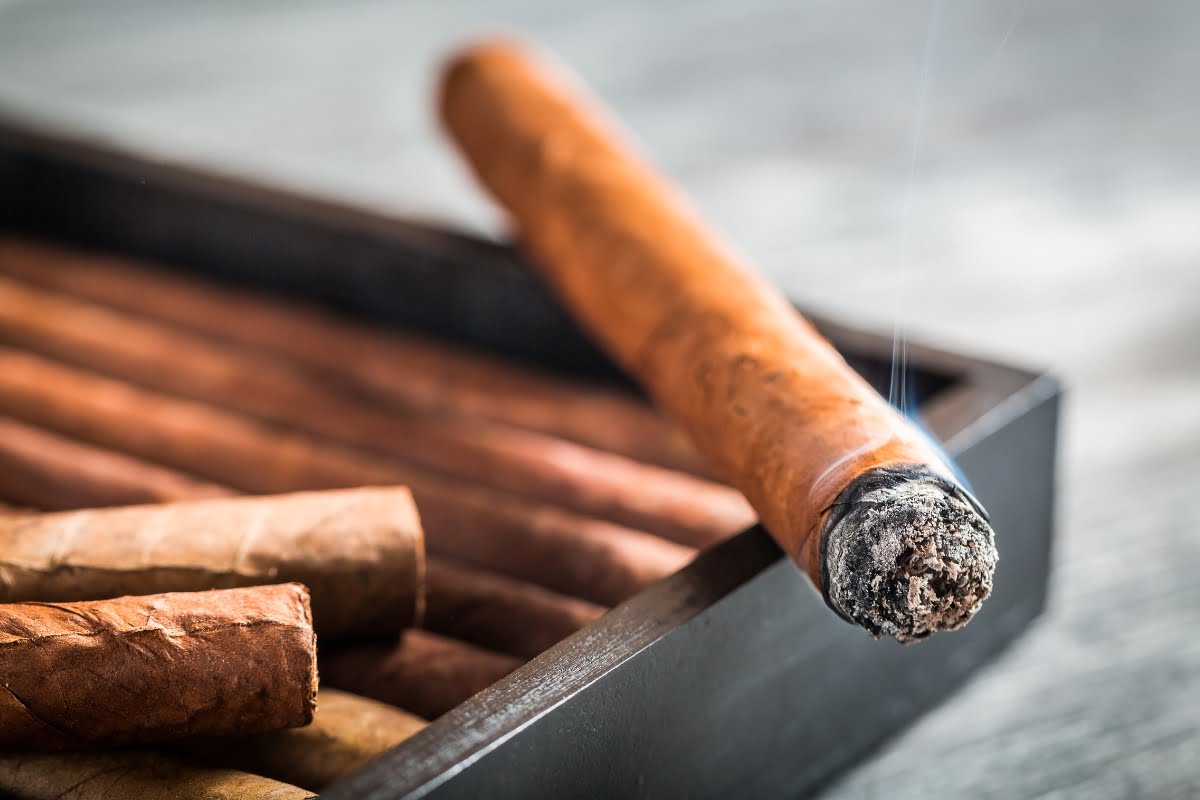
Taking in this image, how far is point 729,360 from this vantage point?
1.10 m

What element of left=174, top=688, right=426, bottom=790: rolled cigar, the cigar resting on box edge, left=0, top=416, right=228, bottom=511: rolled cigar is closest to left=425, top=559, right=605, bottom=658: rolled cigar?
the cigar resting on box edge

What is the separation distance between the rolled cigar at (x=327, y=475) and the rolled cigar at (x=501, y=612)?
0.05 metres

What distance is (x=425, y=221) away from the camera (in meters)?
1.66

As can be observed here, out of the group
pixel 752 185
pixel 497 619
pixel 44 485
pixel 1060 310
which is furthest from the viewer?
pixel 752 185

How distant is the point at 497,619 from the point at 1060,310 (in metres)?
1.15

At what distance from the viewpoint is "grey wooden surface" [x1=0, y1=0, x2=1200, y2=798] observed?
4.24 ft

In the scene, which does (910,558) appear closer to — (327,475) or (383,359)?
(327,475)

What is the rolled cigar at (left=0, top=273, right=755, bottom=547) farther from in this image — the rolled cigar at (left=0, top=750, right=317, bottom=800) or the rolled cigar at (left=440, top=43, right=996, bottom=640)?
the rolled cigar at (left=0, top=750, right=317, bottom=800)

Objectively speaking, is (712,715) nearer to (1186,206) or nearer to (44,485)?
(44,485)

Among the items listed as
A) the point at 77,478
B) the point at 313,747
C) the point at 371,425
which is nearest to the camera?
the point at 313,747

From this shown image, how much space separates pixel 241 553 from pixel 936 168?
5.78 feet

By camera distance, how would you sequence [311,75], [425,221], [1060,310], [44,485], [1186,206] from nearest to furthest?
[44,485], [425,221], [1060,310], [1186,206], [311,75]

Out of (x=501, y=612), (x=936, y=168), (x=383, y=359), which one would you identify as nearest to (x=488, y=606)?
(x=501, y=612)

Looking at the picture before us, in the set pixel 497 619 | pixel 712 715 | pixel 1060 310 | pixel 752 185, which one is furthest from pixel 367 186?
→ pixel 712 715
